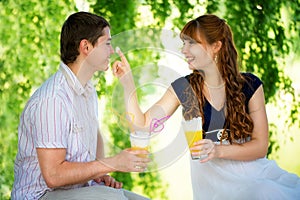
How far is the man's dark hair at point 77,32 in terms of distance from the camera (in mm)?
1998

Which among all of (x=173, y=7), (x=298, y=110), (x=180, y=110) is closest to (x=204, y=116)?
(x=180, y=110)

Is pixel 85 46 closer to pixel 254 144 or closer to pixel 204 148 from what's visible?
pixel 204 148

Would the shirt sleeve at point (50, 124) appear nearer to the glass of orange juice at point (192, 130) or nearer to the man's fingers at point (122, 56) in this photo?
the man's fingers at point (122, 56)

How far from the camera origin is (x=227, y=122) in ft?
7.56

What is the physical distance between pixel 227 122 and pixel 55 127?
2.34 ft

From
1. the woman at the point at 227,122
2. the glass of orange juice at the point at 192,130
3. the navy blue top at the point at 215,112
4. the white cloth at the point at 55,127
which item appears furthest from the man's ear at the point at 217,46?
the white cloth at the point at 55,127

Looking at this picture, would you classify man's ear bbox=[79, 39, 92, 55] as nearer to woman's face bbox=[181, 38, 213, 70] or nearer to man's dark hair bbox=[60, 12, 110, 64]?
man's dark hair bbox=[60, 12, 110, 64]

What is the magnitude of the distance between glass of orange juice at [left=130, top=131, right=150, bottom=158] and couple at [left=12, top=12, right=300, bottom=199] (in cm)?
2

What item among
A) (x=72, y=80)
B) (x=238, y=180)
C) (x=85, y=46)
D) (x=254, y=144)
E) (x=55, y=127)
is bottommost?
(x=238, y=180)

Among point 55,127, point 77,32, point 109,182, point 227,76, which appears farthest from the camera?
point 227,76

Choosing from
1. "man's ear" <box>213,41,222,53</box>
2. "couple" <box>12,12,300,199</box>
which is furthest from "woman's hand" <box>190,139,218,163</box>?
"man's ear" <box>213,41,222,53</box>

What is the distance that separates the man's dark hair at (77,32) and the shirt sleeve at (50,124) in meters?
0.20

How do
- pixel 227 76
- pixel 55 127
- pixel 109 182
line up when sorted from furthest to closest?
1. pixel 227 76
2. pixel 109 182
3. pixel 55 127

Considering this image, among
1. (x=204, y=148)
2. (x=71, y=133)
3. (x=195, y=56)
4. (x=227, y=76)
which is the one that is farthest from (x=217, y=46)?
(x=71, y=133)
